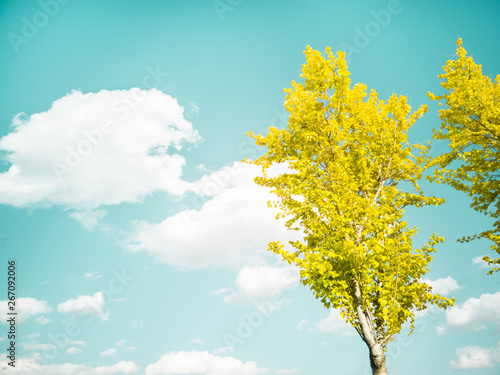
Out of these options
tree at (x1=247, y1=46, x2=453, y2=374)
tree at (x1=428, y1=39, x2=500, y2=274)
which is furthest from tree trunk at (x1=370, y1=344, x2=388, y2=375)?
tree at (x1=428, y1=39, x2=500, y2=274)

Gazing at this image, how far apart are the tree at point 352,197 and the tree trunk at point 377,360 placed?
2 cm

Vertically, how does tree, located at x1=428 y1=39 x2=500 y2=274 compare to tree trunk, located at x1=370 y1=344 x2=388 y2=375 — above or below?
above

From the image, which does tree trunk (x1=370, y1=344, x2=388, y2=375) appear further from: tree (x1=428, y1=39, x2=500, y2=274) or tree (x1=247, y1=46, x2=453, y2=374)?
tree (x1=428, y1=39, x2=500, y2=274)

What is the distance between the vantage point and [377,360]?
277 inches

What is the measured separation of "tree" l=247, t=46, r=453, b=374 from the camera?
7.15m

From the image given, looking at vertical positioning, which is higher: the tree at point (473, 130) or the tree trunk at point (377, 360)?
the tree at point (473, 130)

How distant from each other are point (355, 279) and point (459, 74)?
967 centimetres

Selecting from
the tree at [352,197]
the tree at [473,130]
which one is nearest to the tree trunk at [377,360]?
the tree at [352,197]

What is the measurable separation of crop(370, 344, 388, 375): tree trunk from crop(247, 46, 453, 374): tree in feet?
0.07

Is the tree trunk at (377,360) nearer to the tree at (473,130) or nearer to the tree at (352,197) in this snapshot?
the tree at (352,197)

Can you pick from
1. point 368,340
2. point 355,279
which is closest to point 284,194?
point 355,279

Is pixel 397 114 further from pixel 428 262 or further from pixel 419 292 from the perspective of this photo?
pixel 419 292

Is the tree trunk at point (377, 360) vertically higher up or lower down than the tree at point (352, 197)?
lower down

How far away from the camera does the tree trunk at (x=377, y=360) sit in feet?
23.0
